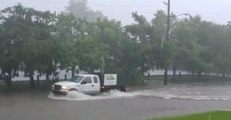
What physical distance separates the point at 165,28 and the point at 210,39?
→ 31.5 ft

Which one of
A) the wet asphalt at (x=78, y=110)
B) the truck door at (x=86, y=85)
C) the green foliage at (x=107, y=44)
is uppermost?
the green foliage at (x=107, y=44)

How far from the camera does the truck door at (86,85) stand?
1335 inches

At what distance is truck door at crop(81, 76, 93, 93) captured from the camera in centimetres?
3391

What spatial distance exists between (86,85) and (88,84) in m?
0.26

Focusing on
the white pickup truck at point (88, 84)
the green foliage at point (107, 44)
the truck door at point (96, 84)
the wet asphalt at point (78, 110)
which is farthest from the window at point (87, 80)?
the green foliage at point (107, 44)

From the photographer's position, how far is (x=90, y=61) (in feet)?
140

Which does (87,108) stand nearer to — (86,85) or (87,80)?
(86,85)

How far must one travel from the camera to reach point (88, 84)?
34344 mm

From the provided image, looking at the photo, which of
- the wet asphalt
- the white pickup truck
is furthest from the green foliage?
the wet asphalt


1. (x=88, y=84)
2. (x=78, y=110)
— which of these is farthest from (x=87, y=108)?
(x=88, y=84)

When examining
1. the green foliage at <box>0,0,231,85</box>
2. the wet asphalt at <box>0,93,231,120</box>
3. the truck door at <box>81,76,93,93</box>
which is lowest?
the wet asphalt at <box>0,93,231,120</box>

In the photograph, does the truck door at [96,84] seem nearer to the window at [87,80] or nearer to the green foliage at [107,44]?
the window at [87,80]

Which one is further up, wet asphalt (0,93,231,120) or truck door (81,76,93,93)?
truck door (81,76,93,93)

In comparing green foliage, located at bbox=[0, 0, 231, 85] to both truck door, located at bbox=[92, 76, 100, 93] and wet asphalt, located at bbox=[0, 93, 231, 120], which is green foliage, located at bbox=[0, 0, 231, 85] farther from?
wet asphalt, located at bbox=[0, 93, 231, 120]
